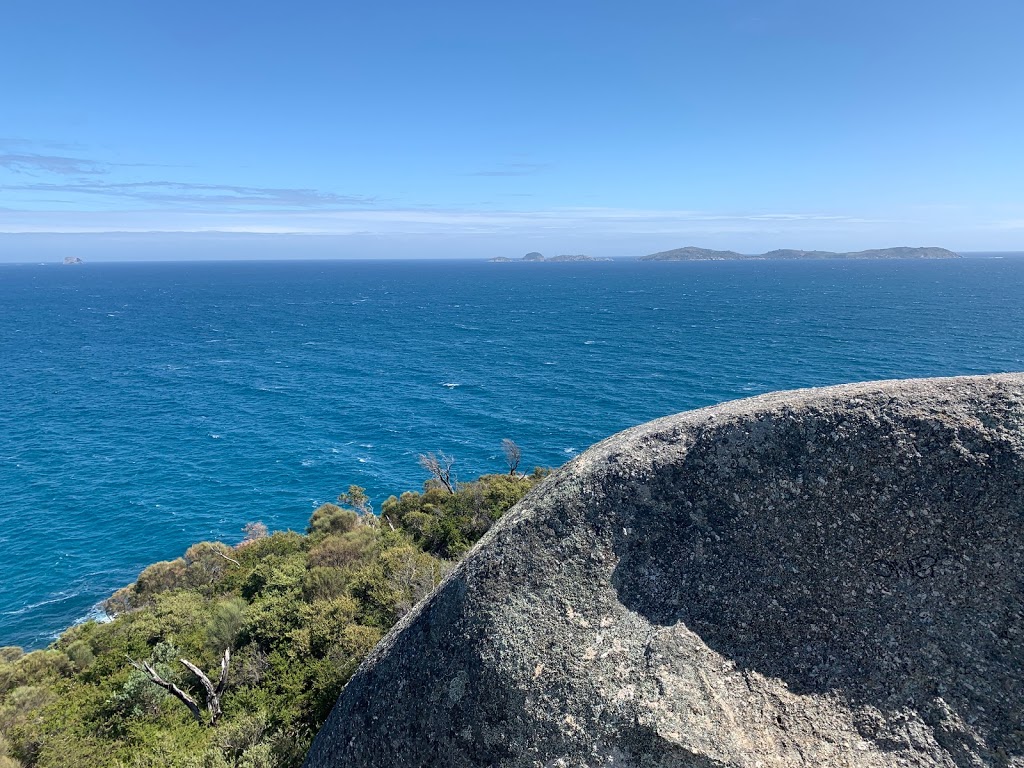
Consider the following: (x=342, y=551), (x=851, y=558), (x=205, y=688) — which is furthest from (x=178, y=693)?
(x=851, y=558)

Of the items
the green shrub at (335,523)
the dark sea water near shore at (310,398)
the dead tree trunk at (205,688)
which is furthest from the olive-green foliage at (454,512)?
the dark sea water near shore at (310,398)

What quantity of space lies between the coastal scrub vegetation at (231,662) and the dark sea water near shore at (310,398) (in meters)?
19.7

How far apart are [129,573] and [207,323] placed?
135m

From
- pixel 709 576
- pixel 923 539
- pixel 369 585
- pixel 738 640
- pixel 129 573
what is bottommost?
pixel 129 573

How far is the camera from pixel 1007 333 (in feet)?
355

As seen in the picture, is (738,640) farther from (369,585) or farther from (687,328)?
(687,328)

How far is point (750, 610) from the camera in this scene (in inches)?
508

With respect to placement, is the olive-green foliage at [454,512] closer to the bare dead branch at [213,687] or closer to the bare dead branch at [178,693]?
Result: the bare dead branch at [213,687]

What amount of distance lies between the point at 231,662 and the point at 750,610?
21.3 metres

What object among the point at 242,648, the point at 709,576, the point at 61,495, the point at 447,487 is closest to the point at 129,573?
the point at 61,495

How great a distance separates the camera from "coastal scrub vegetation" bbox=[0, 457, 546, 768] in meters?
18.5

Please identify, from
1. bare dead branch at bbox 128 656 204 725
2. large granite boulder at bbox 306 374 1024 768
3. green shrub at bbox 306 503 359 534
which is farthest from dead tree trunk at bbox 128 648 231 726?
green shrub at bbox 306 503 359 534

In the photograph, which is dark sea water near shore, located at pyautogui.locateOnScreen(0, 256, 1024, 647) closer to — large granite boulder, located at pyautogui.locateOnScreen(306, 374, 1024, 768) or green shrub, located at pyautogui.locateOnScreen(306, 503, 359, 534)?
green shrub, located at pyautogui.locateOnScreen(306, 503, 359, 534)

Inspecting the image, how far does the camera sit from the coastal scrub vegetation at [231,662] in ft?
60.5
